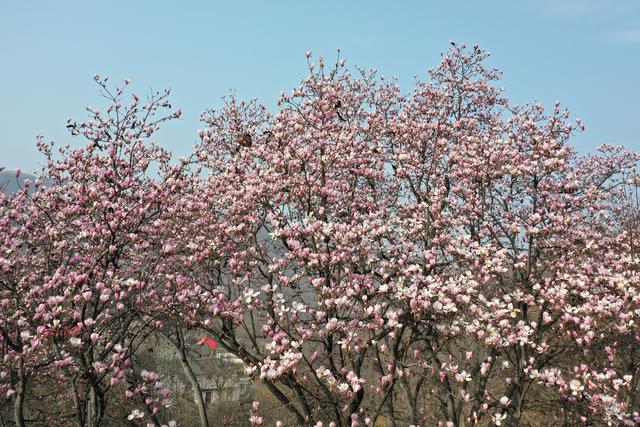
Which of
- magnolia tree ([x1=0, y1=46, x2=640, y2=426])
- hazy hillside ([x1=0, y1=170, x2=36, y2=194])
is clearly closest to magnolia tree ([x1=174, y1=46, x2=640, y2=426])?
magnolia tree ([x1=0, y1=46, x2=640, y2=426])

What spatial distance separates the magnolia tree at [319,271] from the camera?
845 cm

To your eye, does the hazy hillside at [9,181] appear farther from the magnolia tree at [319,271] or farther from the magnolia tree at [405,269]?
the magnolia tree at [405,269]

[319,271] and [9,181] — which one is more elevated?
[9,181]

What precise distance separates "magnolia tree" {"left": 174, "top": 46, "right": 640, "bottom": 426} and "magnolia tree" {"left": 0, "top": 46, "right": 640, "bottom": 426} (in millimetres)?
65

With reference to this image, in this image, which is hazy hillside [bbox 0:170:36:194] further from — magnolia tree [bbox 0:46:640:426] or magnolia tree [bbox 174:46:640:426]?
magnolia tree [bbox 174:46:640:426]

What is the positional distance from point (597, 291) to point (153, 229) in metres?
9.81

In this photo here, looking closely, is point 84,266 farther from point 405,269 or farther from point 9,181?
point 405,269

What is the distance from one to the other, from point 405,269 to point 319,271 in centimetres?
177

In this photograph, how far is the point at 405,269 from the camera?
399 inches

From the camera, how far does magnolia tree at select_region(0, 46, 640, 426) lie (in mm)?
8445

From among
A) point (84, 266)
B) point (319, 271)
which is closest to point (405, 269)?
point (319, 271)

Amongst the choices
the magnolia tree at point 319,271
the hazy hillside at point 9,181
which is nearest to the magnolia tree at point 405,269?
the magnolia tree at point 319,271

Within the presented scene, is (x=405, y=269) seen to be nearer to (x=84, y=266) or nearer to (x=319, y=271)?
(x=319, y=271)

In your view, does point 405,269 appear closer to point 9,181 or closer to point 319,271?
point 319,271
